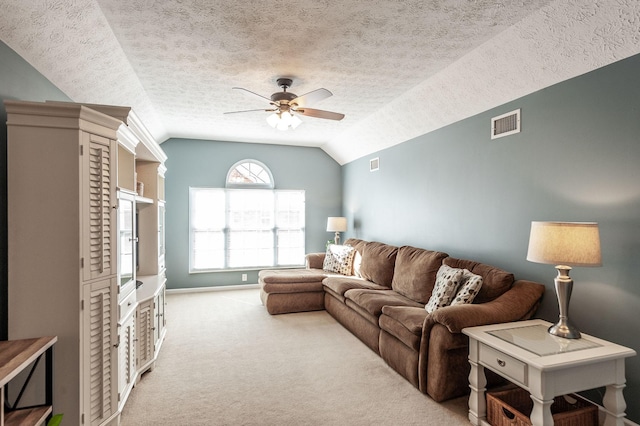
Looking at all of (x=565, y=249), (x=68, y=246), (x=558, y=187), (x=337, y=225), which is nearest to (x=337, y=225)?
(x=337, y=225)

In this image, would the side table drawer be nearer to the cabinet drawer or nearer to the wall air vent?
the cabinet drawer

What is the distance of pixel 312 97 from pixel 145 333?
269 centimetres

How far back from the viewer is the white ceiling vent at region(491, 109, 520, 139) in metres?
3.17

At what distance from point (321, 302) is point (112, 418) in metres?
3.20

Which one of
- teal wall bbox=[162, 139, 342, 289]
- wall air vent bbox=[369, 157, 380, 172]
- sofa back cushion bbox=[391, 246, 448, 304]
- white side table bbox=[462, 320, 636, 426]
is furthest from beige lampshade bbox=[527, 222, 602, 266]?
teal wall bbox=[162, 139, 342, 289]

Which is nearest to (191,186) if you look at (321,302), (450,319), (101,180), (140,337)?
(321,302)

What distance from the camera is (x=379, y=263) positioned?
15.6 ft

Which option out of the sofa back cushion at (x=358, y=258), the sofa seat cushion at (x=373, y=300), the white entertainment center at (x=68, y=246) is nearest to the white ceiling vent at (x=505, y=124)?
the sofa seat cushion at (x=373, y=300)

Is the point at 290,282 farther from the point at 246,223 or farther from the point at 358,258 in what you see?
the point at 246,223

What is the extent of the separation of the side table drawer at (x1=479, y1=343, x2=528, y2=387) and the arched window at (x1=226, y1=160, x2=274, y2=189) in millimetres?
5120

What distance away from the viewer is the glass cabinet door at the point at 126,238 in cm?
244

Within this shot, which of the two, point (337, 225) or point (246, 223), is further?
point (246, 223)

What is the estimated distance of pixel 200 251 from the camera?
6.34 meters

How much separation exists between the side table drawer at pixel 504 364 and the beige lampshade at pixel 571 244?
680 mm
